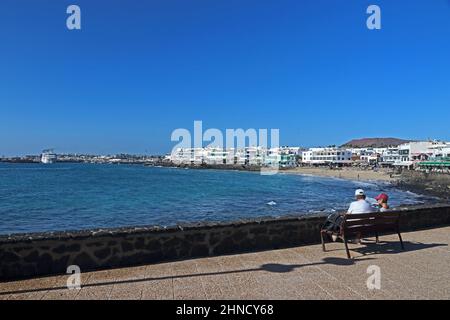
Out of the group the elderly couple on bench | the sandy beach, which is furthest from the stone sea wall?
the sandy beach

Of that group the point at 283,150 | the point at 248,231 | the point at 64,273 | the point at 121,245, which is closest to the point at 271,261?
the point at 248,231

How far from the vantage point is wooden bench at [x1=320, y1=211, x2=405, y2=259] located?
5.73 metres

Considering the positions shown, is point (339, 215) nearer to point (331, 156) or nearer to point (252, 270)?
point (252, 270)

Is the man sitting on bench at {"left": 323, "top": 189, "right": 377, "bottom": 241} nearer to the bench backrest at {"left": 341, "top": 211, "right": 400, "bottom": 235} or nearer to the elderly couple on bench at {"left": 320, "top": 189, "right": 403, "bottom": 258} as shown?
the elderly couple on bench at {"left": 320, "top": 189, "right": 403, "bottom": 258}

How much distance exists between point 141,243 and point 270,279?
6.27ft

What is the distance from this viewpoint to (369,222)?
591 centimetres

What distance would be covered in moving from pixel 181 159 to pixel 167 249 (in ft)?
540

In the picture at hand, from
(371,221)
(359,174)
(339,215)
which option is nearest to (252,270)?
(339,215)

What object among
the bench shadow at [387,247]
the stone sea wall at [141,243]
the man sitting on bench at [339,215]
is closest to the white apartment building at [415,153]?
the bench shadow at [387,247]

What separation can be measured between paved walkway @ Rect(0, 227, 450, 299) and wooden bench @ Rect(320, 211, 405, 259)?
0.31m

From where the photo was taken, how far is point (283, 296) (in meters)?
3.96

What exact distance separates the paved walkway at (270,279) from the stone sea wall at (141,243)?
23 centimetres
